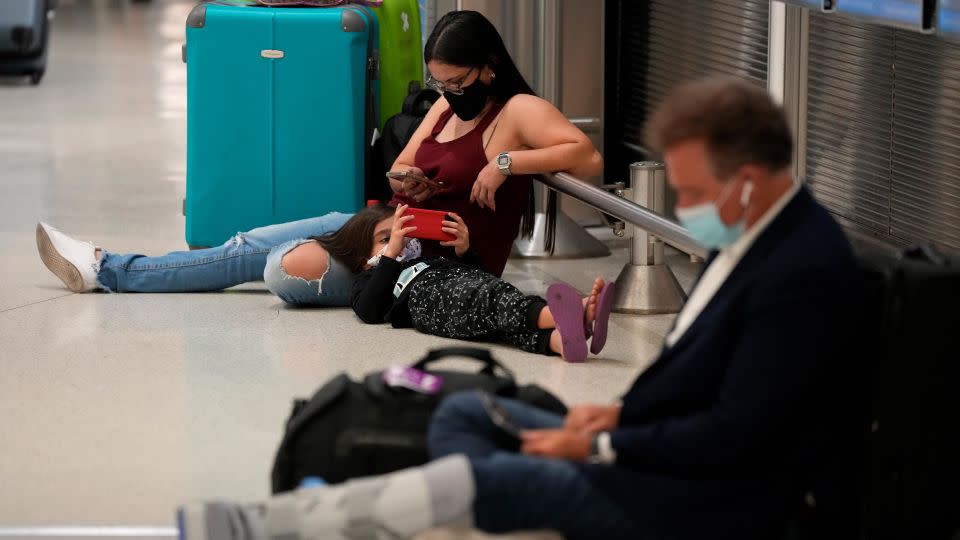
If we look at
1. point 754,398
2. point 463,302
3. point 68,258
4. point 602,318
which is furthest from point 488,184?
point 754,398

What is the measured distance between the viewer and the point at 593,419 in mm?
2402

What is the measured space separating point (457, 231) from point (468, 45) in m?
0.56

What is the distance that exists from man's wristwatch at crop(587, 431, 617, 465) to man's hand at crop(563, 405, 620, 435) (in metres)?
0.04

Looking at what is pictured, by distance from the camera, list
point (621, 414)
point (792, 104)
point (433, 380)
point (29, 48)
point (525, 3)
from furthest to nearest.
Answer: point (29, 48), point (525, 3), point (792, 104), point (433, 380), point (621, 414)

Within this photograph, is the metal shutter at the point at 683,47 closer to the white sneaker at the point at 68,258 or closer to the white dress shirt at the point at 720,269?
the white sneaker at the point at 68,258

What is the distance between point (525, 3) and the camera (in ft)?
19.9

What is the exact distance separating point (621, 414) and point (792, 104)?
1907mm

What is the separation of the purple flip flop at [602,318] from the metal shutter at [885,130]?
0.94 metres

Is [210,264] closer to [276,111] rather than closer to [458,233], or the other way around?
[276,111]

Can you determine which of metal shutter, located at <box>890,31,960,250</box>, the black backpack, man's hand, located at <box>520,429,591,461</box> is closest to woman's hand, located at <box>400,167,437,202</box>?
the black backpack

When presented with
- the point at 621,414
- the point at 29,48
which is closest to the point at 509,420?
the point at 621,414

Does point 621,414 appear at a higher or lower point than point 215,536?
higher

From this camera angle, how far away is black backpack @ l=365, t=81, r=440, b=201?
17.4ft

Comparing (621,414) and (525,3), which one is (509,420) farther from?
(525,3)
